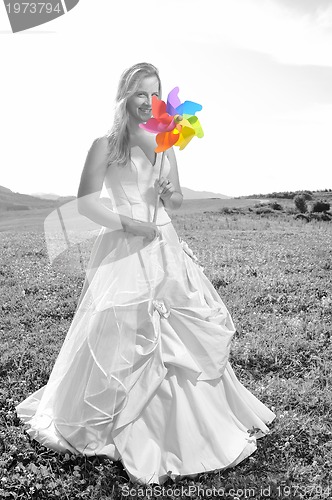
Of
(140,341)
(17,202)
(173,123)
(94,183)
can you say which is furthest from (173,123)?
(17,202)

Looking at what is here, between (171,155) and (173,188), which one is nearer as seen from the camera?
(173,188)

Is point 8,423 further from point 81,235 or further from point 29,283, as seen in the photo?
point 29,283

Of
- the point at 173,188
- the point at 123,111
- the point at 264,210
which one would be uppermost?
the point at 123,111

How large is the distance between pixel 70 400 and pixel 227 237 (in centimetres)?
1011

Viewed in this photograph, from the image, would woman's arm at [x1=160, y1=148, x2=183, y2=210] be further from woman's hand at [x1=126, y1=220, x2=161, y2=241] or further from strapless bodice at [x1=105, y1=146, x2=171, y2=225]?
woman's hand at [x1=126, y1=220, x2=161, y2=241]

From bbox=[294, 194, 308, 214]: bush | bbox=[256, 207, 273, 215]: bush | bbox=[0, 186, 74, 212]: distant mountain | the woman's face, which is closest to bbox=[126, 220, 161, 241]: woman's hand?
the woman's face

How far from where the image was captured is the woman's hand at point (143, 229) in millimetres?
4410

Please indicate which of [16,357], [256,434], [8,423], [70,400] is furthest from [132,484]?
[16,357]

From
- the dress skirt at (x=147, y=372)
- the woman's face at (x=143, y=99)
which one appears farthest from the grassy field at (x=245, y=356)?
the woman's face at (x=143, y=99)

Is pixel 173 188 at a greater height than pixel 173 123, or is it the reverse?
pixel 173 123

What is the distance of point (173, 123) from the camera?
419 cm

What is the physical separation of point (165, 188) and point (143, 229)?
1.16 feet

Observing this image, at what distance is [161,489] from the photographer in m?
4.27

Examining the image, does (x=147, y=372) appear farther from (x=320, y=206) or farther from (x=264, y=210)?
(x=264, y=210)
